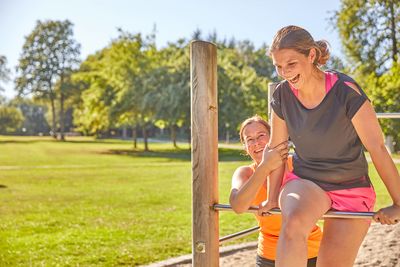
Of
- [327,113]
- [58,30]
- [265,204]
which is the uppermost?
[58,30]

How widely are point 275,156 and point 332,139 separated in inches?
9.7

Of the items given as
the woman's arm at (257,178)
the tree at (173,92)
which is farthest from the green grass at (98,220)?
the tree at (173,92)

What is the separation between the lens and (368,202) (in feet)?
6.99

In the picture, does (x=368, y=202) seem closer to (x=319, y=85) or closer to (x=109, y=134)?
(x=319, y=85)

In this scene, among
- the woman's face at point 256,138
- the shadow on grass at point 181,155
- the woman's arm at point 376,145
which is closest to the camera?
the woman's arm at point 376,145

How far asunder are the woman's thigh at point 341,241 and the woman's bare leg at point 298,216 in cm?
10

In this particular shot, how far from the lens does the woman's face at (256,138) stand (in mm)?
2580

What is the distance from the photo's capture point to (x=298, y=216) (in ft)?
6.21

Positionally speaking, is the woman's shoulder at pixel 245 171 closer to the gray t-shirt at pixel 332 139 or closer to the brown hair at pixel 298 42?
the gray t-shirt at pixel 332 139

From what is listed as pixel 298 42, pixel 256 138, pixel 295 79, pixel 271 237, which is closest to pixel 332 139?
pixel 295 79

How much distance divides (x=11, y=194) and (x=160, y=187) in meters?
3.23

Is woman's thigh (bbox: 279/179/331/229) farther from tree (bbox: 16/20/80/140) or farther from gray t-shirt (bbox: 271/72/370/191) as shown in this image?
tree (bbox: 16/20/80/140)

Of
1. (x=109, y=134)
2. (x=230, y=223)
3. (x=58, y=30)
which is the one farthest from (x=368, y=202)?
(x=109, y=134)

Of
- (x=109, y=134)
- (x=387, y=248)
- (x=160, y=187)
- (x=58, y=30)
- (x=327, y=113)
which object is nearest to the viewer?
(x=327, y=113)
